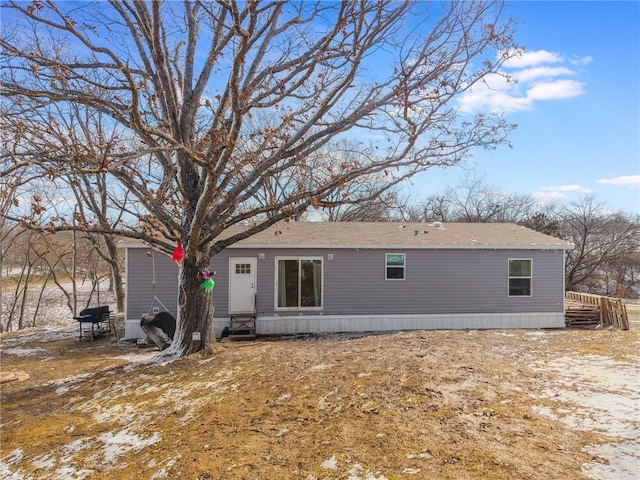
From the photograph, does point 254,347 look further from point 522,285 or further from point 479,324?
point 522,285

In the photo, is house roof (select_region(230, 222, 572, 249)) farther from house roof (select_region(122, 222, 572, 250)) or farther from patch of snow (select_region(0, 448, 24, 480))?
patch of snow (select_region(0, 448, 24, 480))

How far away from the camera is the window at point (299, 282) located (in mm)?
12023

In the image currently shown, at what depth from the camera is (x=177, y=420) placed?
16.6ft

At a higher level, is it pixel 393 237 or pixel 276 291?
pixel 393 237

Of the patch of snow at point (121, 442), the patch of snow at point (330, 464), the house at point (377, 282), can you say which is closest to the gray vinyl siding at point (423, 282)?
the house at point (377, 282)

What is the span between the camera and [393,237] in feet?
42.1

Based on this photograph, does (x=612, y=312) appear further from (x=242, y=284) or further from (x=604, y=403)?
(x=242, y=284)

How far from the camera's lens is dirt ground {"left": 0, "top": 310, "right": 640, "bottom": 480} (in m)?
3.53

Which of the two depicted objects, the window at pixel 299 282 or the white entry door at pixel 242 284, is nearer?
the white entry door at pixel 242 284

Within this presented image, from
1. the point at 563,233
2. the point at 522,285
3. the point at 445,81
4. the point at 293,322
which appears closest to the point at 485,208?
the point at 563,233

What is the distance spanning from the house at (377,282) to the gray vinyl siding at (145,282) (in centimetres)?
3

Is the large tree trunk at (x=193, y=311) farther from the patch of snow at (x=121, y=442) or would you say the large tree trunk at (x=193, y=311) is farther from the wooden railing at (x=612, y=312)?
the wooden railing at (x=612, y=312)

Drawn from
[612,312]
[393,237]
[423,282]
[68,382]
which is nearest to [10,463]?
[68,382]

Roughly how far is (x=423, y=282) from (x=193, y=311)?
700cm
